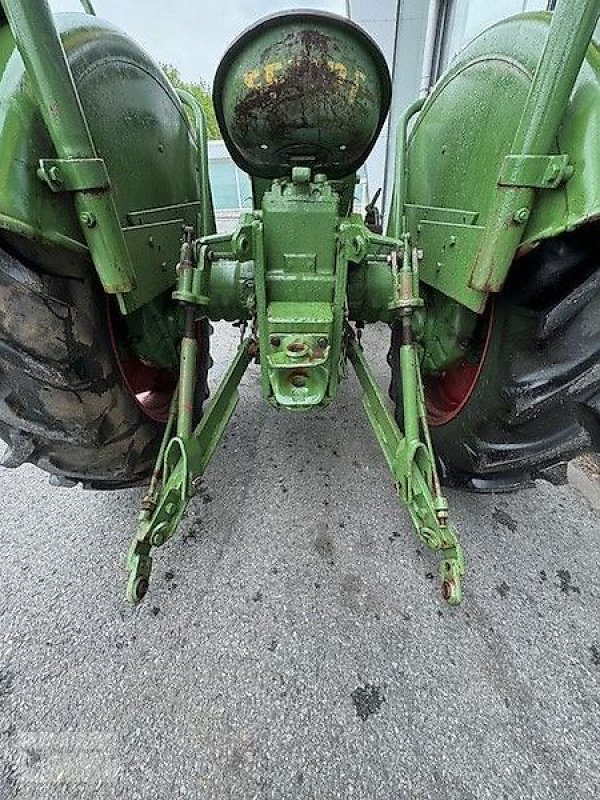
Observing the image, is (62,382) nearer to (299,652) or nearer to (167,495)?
(167,495)

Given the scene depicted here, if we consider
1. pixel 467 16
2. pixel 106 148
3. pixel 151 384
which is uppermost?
pixel 467 16

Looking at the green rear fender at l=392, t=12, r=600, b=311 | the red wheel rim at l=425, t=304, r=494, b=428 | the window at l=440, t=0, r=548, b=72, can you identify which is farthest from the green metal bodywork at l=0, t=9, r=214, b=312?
the window at l=440, t=0, r=548, b=72

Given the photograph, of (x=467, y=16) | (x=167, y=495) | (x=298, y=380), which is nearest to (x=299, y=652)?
(x=167, y=495)

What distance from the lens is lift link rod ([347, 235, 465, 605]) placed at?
1.10m

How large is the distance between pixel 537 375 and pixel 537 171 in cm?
39

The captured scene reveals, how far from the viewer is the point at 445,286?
1322 mm

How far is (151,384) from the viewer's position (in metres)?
1.76

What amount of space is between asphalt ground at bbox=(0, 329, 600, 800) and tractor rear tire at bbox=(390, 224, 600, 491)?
0.37m

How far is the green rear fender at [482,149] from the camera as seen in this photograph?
90 centimetres

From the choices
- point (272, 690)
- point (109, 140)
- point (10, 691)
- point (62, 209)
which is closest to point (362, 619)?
point (272, 690)

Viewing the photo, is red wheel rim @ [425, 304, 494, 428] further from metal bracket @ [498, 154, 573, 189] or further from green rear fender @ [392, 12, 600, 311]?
metal bracket @ [498, 154, 573, 189]

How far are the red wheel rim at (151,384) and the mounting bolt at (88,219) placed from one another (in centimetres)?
50

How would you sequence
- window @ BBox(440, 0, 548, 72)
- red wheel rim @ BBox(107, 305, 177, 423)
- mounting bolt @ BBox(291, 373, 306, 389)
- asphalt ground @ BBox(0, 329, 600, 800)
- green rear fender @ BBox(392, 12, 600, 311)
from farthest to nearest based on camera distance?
1. window @ BBox(440, 0, 548, 72)
2. red wheel rim @ BBox(107, 305, 177, 423)
3. mounting bolt @ BBox(291, 373, 306, 389)
4. asphalt ground @ BBox(0, 329, 600, 800)
5. green rear fender @ BBox(392, 12, 600, 311)

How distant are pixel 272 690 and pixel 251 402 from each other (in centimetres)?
144
